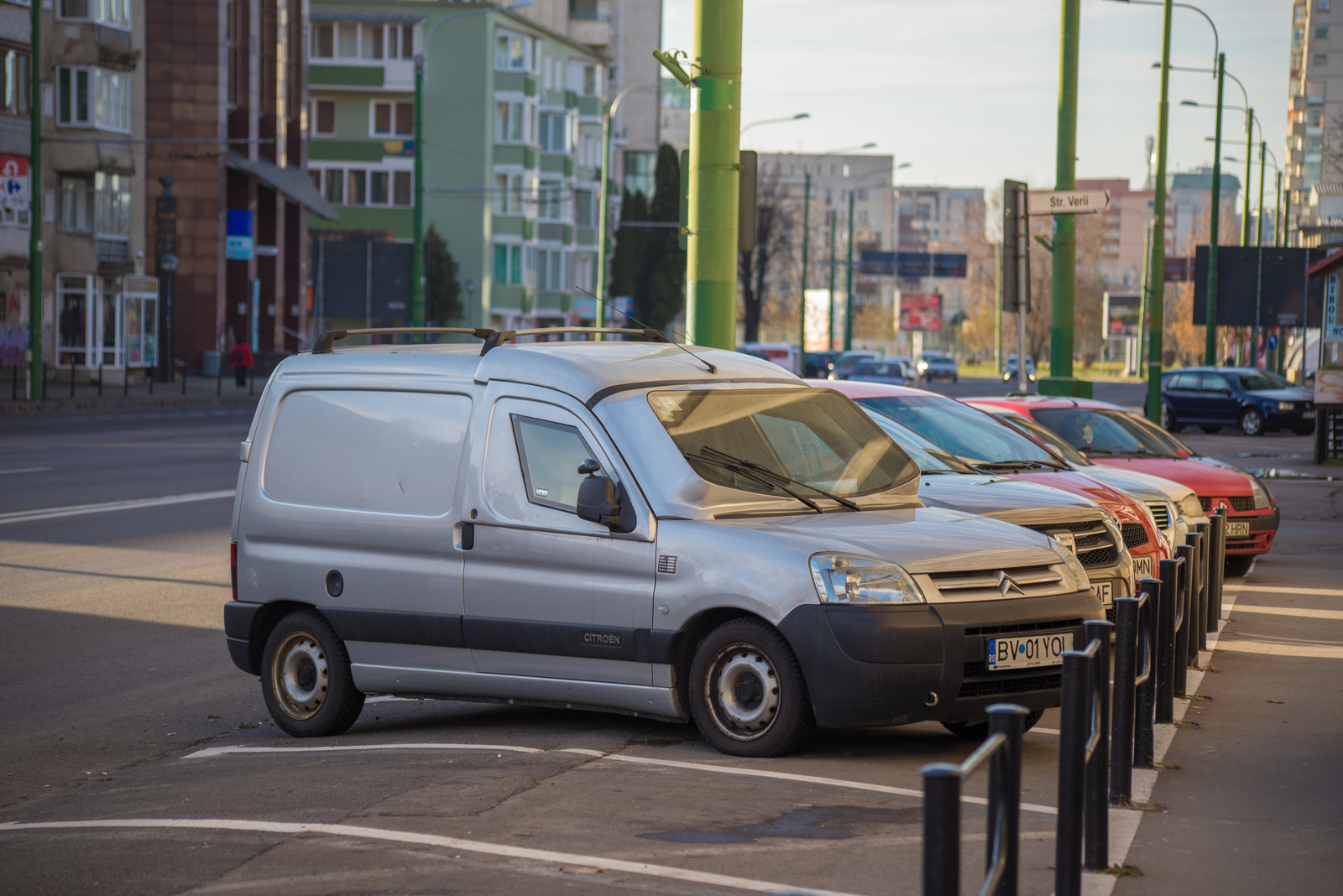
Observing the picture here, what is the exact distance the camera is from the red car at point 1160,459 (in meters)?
14.6

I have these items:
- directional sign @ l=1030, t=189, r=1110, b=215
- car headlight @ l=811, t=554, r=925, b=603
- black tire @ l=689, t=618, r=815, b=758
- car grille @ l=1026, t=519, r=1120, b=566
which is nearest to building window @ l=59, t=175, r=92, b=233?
directional sign @ l=1030, t=189, r=1110, b=215

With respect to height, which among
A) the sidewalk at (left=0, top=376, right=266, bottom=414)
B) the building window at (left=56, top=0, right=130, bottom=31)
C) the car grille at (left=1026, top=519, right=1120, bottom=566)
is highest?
the building window at (left=56, top=0, right=130, bottom=31)

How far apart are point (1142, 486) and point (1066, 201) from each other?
20.7 ft

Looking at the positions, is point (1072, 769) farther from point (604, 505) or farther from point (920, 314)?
point (920, 314)

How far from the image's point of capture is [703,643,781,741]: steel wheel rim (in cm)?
684

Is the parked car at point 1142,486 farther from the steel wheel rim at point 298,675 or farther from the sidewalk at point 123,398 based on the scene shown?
the sidewalk at point 123,398

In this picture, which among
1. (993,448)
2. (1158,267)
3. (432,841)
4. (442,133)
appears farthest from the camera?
(442,133)

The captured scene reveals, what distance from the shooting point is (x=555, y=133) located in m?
88.8

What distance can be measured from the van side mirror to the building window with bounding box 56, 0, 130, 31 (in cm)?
4963

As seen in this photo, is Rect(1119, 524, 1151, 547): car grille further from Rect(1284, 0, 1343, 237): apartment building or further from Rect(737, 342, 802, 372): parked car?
Rect(1284, 0, 1343, 237): apartment building

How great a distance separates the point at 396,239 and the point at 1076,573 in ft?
258

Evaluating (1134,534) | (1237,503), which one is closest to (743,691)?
(1134,534)

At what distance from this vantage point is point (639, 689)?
7.16 meters

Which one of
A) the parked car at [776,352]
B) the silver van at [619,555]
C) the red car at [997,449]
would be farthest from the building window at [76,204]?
the silver van at [619,555]
